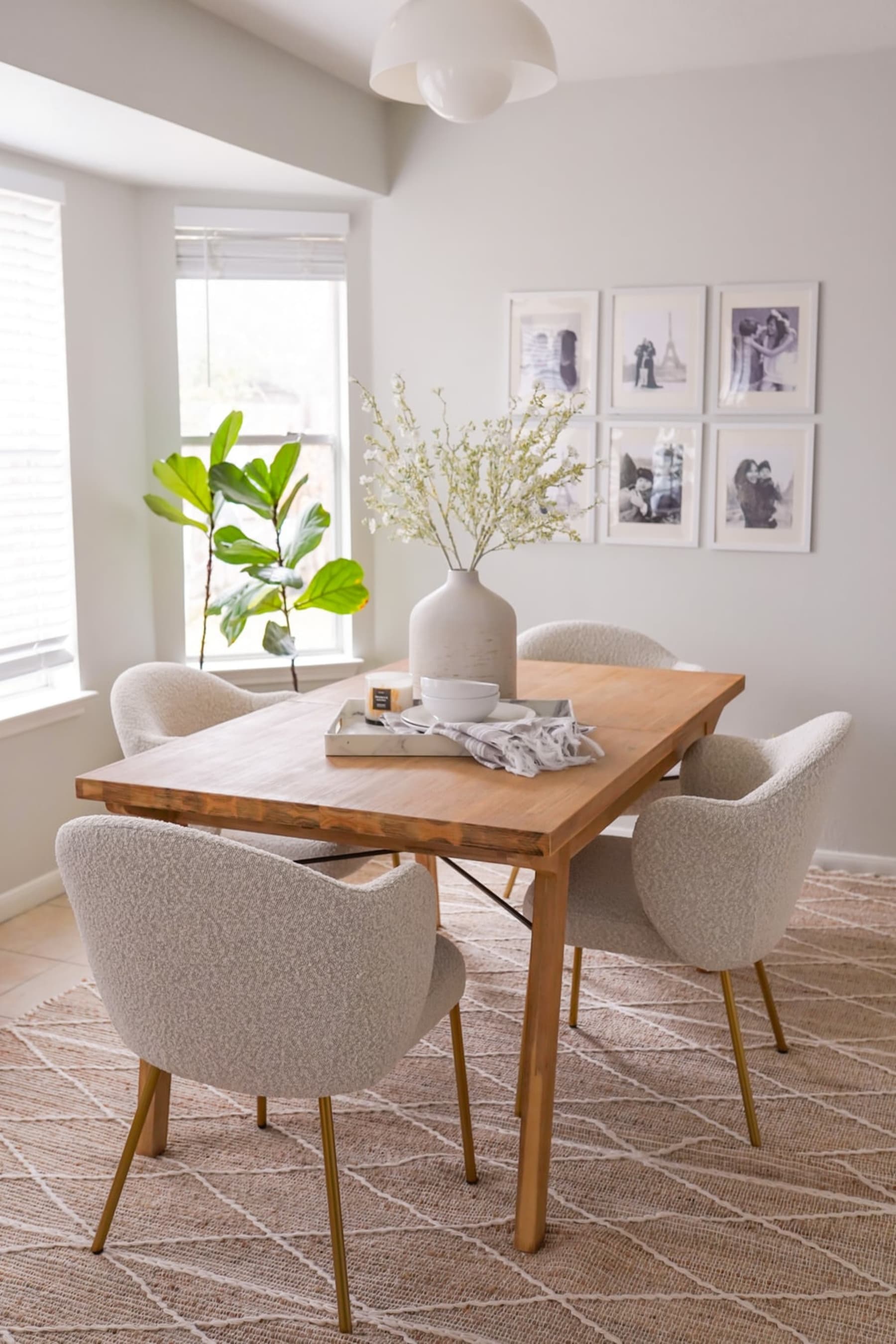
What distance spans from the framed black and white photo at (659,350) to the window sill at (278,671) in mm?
1438

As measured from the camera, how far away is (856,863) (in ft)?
14.2

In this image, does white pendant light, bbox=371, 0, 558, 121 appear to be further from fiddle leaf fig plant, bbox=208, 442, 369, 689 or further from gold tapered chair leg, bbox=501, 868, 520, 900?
gold tapered chair leg, bbox=501, 868, 520, 900

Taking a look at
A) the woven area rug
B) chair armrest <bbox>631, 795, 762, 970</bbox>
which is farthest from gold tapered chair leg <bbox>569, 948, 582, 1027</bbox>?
chair armrest <bbox>631, 795, 762, 970</bbox>

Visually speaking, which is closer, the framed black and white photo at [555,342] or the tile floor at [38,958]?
the tile floor at [38,958]

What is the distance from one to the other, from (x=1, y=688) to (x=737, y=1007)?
8.03ft

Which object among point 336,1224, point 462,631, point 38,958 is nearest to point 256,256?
point 462,631

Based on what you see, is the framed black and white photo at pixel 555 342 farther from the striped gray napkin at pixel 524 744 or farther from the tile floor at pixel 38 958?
the tile floor at pixel 38 958

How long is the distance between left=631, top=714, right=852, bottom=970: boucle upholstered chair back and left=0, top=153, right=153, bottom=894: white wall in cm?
229

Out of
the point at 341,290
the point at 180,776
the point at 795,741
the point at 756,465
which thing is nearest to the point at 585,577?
the point at 756,465

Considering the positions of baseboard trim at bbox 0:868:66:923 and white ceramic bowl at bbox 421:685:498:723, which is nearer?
white ceramic bowl at bbox 421:685:498:723

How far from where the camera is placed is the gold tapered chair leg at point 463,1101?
2352mm

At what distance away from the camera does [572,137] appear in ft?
14.3

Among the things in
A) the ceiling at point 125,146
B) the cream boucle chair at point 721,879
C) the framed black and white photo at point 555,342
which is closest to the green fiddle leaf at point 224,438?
the ceiling at point 125,146

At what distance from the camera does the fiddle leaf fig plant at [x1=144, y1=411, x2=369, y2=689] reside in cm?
425
